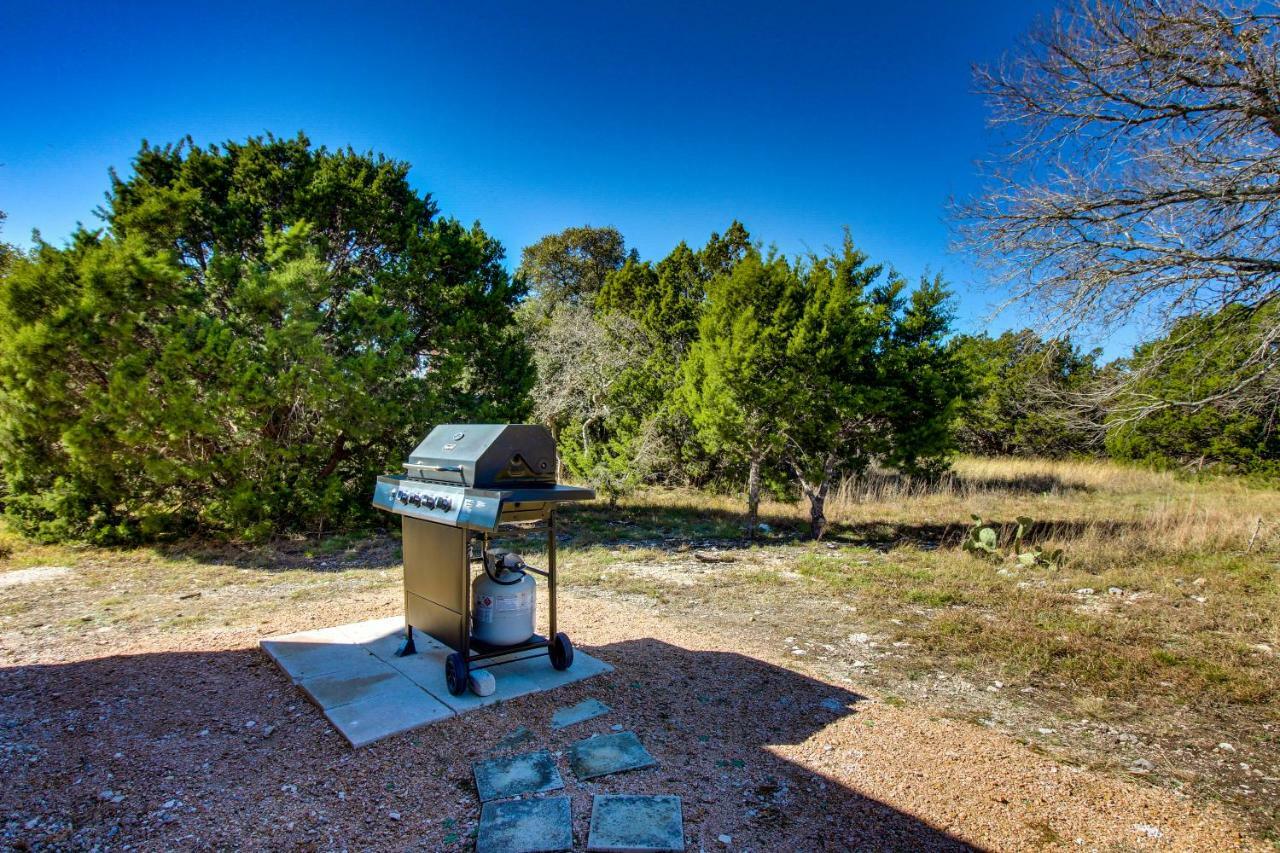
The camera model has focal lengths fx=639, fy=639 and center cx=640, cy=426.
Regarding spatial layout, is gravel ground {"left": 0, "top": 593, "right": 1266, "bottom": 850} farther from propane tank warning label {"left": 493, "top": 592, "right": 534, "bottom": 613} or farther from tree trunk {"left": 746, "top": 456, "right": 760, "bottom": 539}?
tree trunk {"left": 746, "top": 456, "right": 760, "bottom": 539}

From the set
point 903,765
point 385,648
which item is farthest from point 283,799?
point 903,765

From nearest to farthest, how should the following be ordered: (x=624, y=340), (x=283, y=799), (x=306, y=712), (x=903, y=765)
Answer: (x=283, y=799) < (x=903, y=765) < (x=306, y=712) < (x=624, y=340)

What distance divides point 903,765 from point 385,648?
3.20 m

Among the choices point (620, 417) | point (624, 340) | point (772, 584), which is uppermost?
point (624, 340)

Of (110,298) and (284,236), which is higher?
(284,236)

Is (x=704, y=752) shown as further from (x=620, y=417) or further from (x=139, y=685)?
(x=620, y=417)

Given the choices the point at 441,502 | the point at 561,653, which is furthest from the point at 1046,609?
the point at 441,502

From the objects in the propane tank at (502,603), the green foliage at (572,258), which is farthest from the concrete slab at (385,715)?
the green foliage at (572,258)

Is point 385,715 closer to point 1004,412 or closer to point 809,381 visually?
point 809,381

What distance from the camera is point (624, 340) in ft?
48.8

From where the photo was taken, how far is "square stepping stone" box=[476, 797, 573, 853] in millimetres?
2342

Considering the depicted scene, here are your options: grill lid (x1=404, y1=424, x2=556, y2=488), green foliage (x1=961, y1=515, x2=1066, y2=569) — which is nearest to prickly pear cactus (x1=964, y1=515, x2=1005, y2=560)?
green foliage (x1=961, y1=515, x2=1066, y2=569)

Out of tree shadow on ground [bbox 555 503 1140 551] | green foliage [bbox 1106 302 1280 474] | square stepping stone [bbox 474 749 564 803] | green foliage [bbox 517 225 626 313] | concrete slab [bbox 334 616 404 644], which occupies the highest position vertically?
green foliage [bbox 517 225 626 313]

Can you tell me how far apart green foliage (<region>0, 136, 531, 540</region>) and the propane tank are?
496cm
